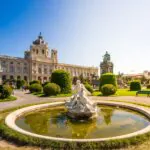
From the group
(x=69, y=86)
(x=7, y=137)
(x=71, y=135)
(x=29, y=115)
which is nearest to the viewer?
(x=7, y=137)

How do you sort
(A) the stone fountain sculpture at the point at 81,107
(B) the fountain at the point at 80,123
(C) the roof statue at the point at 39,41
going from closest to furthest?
(B) the fountain at the point at 80,123 → (A) the stone fountain sculpture at the point at 81,107 → (C) the roof statue at the point at 39,41

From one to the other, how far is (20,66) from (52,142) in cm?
6743

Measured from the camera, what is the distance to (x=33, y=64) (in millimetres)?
73688

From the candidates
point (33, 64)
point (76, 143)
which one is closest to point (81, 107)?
point (76, 143)

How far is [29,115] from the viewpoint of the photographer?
11625 millimetres

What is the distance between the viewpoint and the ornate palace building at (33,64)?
68.4 m

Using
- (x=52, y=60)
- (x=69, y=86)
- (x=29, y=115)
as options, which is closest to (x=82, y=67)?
(x=52, y=60)

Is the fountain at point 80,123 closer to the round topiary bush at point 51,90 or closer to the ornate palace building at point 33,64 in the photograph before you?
the round topiary bush at point 51,90

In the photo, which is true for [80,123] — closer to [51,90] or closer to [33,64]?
[51,90]

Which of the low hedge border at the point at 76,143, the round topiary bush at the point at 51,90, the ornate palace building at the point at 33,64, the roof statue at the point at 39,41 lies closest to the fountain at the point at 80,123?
the low hedge border at the point at 76,143

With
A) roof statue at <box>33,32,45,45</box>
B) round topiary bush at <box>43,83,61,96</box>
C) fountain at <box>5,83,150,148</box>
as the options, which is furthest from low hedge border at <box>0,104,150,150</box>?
roof statue at <box>33,32,45,45</box>

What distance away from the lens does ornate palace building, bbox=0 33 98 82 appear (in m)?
68.4

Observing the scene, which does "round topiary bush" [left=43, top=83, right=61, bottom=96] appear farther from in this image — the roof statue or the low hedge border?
the roof statue

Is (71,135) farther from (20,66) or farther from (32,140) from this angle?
(20,66)
